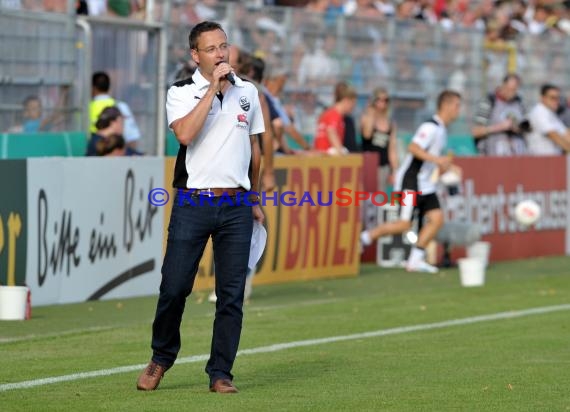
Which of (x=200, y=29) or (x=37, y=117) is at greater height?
(x=200, y=29)

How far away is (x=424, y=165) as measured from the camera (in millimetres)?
17391

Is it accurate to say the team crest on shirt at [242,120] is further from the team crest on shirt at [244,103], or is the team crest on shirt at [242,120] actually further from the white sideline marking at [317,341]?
the white sideline marking at [317,341]

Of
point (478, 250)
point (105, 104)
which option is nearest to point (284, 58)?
point (478, 250)

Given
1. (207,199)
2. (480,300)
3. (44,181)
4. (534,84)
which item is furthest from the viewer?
(534,84)

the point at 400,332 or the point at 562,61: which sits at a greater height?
the point at 562,61

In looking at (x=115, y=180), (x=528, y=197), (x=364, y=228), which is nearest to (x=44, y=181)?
(x=115, y=180)

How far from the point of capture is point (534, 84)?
27438mm

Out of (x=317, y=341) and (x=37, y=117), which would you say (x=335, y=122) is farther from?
(x=317, y=341)

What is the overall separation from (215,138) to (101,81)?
28.4 feet

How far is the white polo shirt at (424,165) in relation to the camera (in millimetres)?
17203

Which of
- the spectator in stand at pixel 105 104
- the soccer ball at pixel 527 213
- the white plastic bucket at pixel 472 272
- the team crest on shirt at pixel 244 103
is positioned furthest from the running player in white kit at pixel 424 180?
the team crest on shirt at pixel 244 103

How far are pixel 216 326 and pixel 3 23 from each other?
8.17 meters

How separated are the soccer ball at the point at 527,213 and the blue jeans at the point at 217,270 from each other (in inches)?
449

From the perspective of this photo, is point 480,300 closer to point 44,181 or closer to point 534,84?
point 44,181
